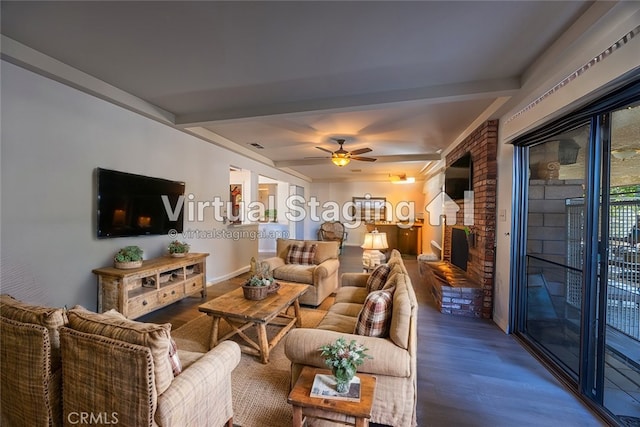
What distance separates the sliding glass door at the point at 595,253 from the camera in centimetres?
170

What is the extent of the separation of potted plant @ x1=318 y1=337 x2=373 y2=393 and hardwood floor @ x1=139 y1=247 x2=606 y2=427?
32.0 inches

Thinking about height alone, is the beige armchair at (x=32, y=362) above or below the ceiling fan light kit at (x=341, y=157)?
below

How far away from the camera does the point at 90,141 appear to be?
2.72 metres

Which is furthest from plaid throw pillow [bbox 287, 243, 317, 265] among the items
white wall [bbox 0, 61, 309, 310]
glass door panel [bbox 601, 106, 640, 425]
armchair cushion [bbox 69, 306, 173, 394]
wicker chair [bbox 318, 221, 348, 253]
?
wicker chair [bbox 318, 221, 348, 253]

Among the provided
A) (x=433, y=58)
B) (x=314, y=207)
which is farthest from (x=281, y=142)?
(x=314, y=207)

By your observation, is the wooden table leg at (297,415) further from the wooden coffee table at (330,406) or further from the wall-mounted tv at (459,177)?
the wall-mounted tv at (459,177)

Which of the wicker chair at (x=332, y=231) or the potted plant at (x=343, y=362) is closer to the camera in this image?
the potted plant at (x=343, y=362)

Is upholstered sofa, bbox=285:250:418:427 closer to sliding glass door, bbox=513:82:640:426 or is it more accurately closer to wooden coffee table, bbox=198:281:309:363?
wooden coffee table, bbox=198:281:309:363

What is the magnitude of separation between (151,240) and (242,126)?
2.05 meters

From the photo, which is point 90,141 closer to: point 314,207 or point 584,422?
point 584,422

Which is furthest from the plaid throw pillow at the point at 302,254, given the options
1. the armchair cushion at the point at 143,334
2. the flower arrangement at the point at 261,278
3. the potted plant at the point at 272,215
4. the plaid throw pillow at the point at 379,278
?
the potted plant at the point at 272,215

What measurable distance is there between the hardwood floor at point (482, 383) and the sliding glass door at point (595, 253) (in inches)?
7.1

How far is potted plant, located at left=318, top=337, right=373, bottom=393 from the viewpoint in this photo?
131 centimetres

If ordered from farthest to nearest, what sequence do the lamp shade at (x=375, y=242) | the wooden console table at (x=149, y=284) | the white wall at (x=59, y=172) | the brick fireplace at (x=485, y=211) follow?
the lamp shade at (x=375, y=242)
the brick fireplace at (x=485, y=211)
the wooden console table at (x=149, y=284)
the white wall at (x=59, y=172)
